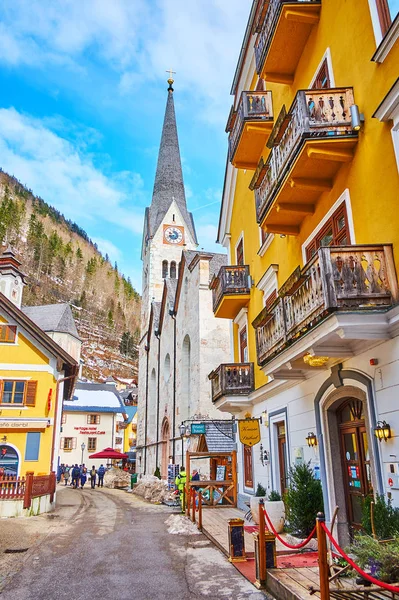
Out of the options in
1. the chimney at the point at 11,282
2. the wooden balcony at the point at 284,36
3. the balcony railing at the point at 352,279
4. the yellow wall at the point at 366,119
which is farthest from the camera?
the chimney at the point at 11,282

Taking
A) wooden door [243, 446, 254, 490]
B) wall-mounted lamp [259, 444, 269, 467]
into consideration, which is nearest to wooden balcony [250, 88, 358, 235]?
wall-mounted lamp [259, 444, 269, 467]

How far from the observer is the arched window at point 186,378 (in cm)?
3080

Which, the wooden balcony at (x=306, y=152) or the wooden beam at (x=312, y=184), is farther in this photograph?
the wooden beam at (x=312, y=184)

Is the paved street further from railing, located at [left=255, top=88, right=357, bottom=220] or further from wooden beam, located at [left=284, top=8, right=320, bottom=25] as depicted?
wooden beam, located at [left=284, top=8, right=320, bottom=25]

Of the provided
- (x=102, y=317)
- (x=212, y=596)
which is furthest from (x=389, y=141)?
(x=102, y=317)

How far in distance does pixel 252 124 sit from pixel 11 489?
15.1 metres

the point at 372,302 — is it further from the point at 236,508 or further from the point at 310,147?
the point at 236,508

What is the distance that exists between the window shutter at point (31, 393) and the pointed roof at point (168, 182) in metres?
→ 33.5

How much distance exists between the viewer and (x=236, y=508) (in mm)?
17656

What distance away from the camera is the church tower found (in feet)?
172

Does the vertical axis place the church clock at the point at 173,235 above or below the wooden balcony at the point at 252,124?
above

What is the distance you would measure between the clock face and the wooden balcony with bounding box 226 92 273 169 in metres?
39.6

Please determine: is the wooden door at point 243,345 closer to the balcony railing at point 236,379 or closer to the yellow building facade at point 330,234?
the balcony railing at point 236,379

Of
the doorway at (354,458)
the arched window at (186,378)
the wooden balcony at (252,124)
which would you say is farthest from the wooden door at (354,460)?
the arched window at (186,378)
